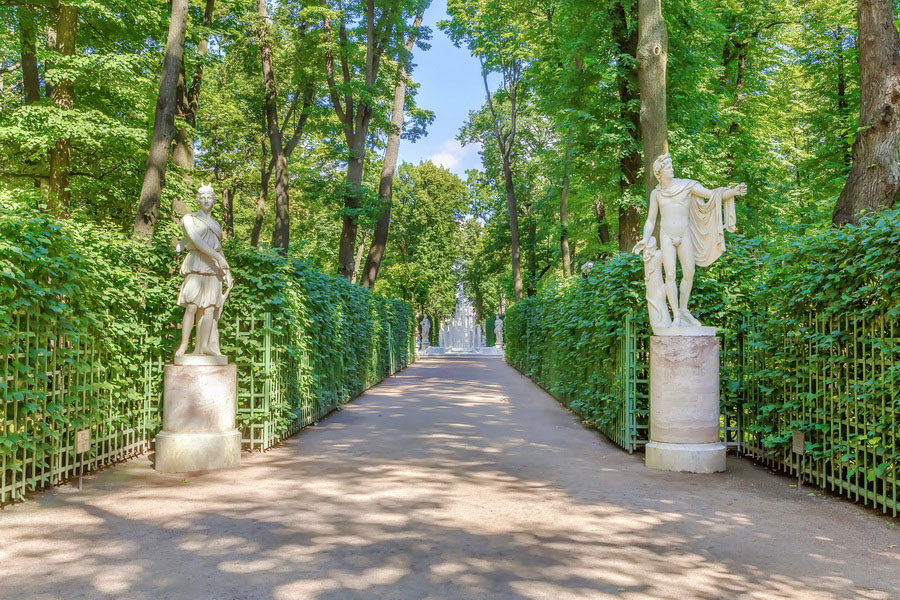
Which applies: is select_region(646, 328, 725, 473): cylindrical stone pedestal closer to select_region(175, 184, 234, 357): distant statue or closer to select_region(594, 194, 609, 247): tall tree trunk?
select_region(175, 184, 234, 357): distant statue

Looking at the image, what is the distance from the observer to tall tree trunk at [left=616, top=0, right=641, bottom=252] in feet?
48.4

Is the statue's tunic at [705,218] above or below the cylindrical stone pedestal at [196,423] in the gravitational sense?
above

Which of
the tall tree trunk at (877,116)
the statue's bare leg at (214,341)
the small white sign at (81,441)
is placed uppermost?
the tall tree trunk at (877,116)

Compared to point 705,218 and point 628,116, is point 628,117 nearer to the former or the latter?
point 628,116

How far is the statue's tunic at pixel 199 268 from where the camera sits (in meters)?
7.16

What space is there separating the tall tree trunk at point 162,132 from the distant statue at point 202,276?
3.76m

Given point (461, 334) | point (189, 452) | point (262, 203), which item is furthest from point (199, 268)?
point (461, 334)

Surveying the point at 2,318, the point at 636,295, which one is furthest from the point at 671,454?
the point at 2,318

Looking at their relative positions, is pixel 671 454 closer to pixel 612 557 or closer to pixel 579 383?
pixel 612 557

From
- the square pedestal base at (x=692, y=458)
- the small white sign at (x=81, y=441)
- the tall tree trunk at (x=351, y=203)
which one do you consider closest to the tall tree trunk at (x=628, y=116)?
the tall tree trunk at (x=351, y=203)

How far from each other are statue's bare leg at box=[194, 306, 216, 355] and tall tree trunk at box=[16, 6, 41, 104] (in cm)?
1062

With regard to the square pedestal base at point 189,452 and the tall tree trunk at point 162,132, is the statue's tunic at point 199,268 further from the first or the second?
the tall tree trunk at point 162,132

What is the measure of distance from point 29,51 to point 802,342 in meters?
16.5

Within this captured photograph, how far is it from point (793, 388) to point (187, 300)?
6.53m
